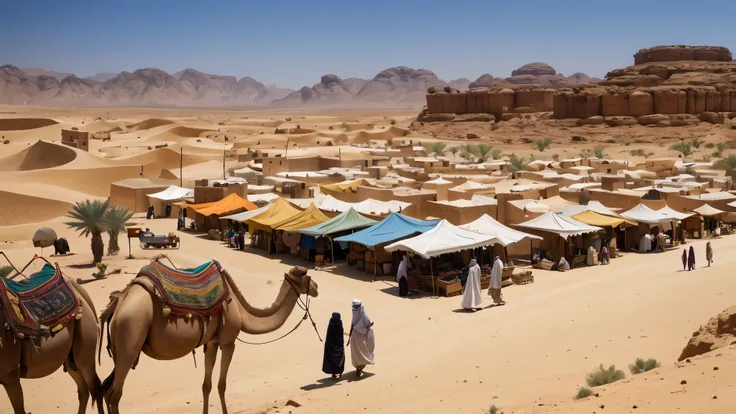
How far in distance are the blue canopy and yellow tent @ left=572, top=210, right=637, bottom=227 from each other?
4.84 meters

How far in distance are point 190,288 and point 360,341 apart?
290 cm

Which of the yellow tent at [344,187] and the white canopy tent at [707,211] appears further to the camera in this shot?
the yellow tent at [344,187]

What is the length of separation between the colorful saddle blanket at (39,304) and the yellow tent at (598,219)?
17.0m

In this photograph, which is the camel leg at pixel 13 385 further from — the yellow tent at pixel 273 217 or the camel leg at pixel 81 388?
the yellow tent at pixel 273 217

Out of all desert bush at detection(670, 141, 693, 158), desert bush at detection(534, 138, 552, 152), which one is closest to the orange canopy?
desert bush at detection(670, 141, 693, 158)

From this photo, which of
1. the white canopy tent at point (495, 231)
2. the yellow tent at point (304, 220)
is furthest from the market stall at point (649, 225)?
the yellow tent at point (304, 220)

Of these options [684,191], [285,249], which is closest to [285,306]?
[285,249]

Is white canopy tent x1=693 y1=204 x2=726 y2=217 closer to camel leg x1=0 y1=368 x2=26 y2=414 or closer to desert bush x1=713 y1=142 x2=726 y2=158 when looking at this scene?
camel leg x1=0 y1=368 x2=26 y2=414

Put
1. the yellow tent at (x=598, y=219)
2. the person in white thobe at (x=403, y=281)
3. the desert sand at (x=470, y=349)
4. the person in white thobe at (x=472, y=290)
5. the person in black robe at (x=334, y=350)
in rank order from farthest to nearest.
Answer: the yellow tent at (x=598, y=219), the person in white thobe at (x=403, y=281), the person in white thobe at (x=472, y=290), the person in black robe at (x=334, y=350), the desert sand at (x=470, y=349)

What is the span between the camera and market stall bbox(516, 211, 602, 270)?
21.8m

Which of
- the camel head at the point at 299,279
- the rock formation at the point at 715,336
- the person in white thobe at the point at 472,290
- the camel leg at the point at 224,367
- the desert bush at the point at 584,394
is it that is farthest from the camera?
the person in white thobe at the point at 472,290

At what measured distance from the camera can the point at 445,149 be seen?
225ft

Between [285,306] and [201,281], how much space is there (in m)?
1.14

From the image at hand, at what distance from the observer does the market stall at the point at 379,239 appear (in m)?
20.4
